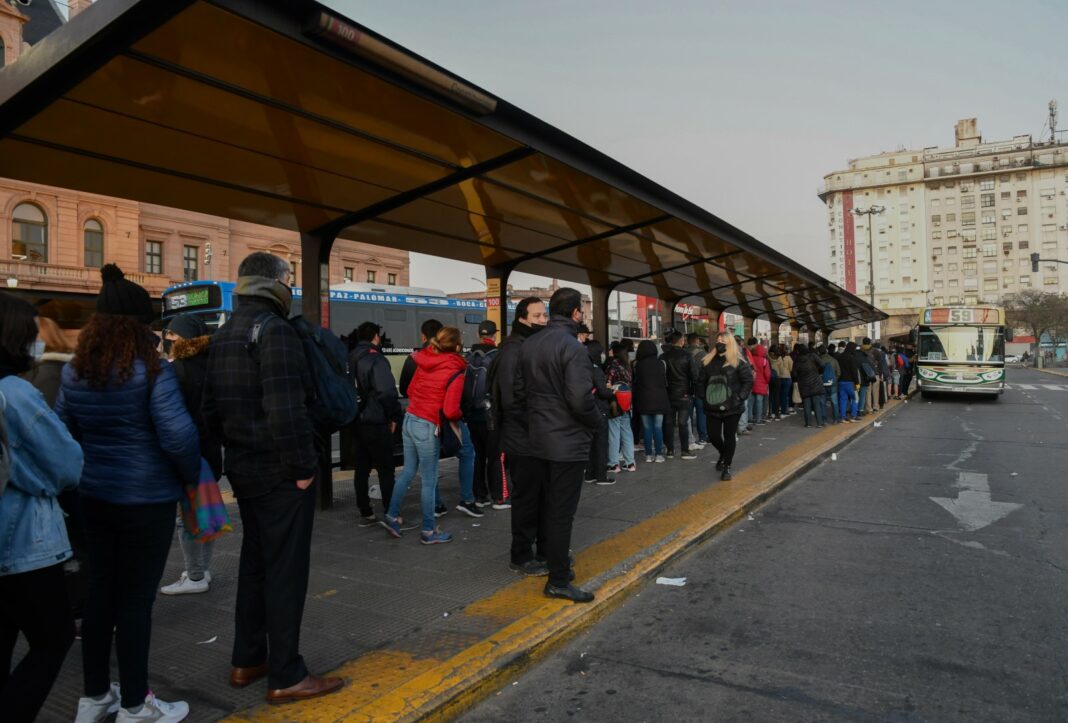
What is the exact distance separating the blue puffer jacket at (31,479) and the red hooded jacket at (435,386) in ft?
11.2

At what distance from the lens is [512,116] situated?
5129mm

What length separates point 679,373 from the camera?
10062mm

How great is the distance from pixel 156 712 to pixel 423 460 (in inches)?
120

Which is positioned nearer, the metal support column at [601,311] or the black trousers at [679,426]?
the black trousers at [679,426]

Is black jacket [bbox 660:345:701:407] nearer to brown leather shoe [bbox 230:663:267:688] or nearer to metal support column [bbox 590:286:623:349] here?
metal support column [bbox 590:286:623:349]

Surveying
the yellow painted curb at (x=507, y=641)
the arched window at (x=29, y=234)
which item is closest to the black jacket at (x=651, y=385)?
the yellow painted curb at (x=507, y=641)

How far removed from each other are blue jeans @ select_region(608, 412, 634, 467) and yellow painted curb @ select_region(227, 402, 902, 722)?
81.8 inches

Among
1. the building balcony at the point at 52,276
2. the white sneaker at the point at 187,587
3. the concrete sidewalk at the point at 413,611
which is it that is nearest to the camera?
the concrete sidewalk at the point at 413,611

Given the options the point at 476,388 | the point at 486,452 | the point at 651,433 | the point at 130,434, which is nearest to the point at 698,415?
the point at 651,433

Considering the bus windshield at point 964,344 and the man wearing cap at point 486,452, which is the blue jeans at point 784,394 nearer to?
the bus windshield at point 964,344

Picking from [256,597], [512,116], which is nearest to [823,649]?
[256,597]

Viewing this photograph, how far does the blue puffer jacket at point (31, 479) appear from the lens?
7.43 feet

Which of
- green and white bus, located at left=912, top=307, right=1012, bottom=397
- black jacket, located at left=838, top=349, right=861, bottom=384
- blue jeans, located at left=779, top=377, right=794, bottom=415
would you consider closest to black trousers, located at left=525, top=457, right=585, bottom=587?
black jacket, located at left=838, top=349, right=861, bottom=384

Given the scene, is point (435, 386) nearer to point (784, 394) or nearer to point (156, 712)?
point (156, 712)
